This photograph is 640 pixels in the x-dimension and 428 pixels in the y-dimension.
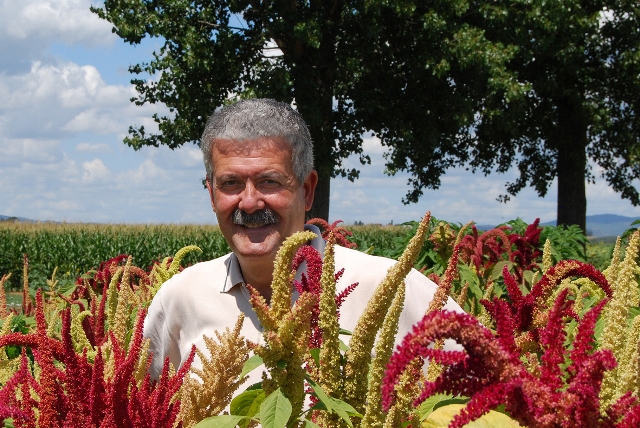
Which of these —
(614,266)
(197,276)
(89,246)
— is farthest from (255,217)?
(89,246)

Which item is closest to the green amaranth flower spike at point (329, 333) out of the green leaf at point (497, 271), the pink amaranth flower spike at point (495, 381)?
the pink amaranth flower spike at point (495, 381)

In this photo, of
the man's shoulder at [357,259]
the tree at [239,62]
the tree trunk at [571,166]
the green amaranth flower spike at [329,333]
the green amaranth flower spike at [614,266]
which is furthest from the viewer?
the tree trunk at [571,166]

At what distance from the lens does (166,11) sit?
20.8 metres

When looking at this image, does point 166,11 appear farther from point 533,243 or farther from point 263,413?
point 263,413

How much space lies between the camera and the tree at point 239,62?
2031cm

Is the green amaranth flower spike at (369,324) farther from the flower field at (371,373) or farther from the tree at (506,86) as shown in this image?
the tree at (506,86)

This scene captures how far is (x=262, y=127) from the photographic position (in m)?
2.35

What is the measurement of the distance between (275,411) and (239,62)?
21197 millimetres

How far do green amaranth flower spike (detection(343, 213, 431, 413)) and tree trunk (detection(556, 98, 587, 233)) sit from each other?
81.2 ft

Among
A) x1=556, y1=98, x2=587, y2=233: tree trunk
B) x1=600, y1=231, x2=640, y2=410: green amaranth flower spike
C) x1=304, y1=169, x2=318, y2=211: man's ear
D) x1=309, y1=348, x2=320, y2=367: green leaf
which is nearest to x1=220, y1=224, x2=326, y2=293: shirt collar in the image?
x1=304, y1=169, x2=318, y2=211: man's ear

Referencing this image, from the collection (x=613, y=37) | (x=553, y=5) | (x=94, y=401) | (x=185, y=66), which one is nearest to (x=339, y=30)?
(x=185, y=66)

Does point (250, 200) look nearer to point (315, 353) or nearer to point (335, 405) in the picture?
point (315, 353)

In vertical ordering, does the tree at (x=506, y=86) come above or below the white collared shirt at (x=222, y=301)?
above

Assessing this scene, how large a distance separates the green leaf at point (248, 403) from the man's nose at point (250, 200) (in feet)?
4.15
